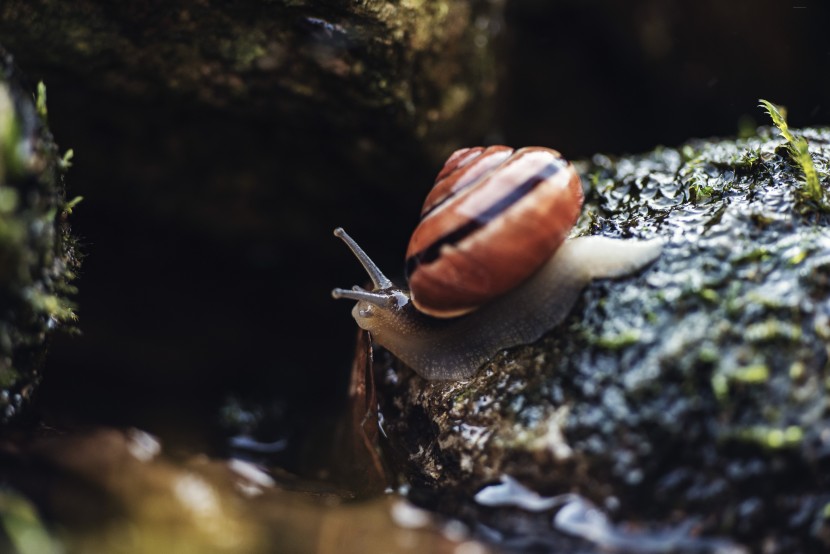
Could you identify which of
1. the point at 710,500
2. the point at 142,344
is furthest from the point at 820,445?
the point at 142,344

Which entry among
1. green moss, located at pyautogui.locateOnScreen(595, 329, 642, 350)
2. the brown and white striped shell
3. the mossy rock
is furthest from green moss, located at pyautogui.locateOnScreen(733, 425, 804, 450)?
the mossy rock

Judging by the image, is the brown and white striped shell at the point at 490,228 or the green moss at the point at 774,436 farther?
the brown and white striped shell at the point at 490,228

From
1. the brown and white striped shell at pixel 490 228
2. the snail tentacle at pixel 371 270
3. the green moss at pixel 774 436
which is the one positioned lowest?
the green moss at pixel 774 436

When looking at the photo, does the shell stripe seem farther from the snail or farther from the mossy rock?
the mossy rock

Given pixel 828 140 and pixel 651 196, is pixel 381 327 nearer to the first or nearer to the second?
pixel 651 196

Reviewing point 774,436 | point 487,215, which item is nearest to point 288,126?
point 487,215

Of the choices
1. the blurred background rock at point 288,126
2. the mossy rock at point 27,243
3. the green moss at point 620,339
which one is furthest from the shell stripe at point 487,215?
the mossy rock at point 27,243

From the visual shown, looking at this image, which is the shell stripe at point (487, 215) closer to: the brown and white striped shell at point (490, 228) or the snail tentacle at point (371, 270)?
the brown and white striped shell at point (490, 228)
